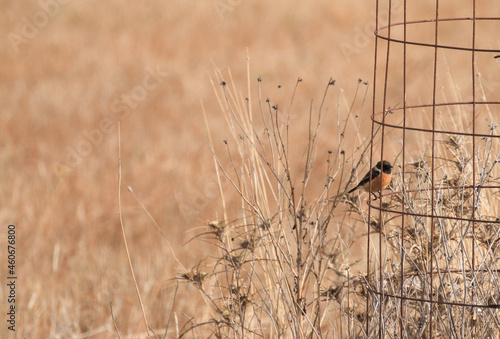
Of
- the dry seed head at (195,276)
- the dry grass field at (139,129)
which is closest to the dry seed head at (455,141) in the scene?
the dry grass field at (139,129)

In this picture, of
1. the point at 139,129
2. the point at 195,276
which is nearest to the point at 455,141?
the point at 195,276

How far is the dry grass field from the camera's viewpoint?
4.91m

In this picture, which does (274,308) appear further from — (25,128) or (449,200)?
(25,128)

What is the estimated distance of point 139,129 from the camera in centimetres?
943

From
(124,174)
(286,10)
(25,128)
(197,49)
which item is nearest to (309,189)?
(124,174)

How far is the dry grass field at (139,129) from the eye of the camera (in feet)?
16.1

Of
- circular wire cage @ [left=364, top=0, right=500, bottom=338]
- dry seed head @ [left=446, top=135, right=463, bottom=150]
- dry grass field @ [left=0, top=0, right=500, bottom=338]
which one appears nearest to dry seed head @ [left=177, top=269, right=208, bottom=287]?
dry grass field @ [left=0, top=0, right=500, bottom=338]

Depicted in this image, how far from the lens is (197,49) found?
42.9 ft

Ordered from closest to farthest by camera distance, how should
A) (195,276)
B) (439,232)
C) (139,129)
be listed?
(195,276)
(439,232)
(139,129)

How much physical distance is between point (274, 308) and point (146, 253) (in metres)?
3.05

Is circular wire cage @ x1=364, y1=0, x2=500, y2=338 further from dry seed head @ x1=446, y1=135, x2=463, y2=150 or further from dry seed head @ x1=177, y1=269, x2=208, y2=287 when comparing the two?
dry seed head @ x1=177, y1=269, x2=208, y2=287

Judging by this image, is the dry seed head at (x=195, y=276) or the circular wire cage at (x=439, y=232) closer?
the circular wire cage at (x=439, y=232)

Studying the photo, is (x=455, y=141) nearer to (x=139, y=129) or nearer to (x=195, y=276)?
(x=195, y=276)

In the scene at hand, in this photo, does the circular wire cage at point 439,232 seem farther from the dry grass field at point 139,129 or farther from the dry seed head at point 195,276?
the dry seed head at point 195,276
